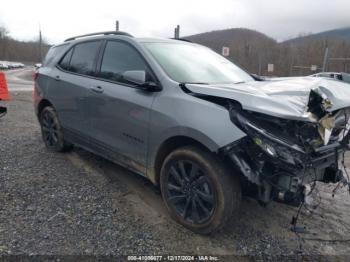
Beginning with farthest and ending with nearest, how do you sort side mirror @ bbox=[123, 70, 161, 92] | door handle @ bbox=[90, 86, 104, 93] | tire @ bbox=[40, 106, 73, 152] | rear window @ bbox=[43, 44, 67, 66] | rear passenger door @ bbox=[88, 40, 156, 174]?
rear window @ bbox=[43, 44, 67, 66] < tire @ bbox=[40, 106, 73, 152] < door handle @ bbox=[90, 86, 104, 93] < rear passenger door @ bbox=[88, 40, 156, 174] < side mirror @ bbox=[123, 70, 161, 92]

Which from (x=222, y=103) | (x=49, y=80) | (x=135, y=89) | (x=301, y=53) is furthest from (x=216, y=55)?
(x=301, y=53)

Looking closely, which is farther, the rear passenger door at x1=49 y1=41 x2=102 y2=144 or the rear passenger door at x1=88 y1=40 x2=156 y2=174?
the rear passenger door at x1=49 y1=41 x2=102 y2=144

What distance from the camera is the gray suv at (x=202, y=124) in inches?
96.3

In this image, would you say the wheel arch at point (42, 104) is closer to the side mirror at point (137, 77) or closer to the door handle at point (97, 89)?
the door handle at point (97, 89)

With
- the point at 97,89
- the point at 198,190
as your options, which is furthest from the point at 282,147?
the point at 97,89

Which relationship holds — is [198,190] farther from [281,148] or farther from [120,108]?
[120,108]

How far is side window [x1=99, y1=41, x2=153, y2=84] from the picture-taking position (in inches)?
135

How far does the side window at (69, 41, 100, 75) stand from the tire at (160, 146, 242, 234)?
1.86m

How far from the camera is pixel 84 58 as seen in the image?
13.9 feet

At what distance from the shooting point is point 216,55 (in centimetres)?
430

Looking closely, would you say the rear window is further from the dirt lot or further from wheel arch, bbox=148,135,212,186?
wheel arch, bbox=148,135,212,186

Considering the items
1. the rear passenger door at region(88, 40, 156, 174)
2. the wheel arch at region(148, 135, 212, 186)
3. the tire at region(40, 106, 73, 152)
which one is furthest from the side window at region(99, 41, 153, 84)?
the tire at region(40, 106, 73, 152)

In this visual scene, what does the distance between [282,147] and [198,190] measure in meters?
0.87

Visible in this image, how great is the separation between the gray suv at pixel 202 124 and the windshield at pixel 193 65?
0.02m
